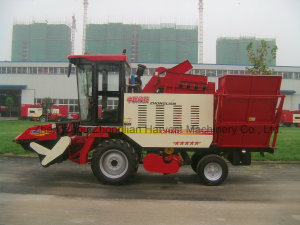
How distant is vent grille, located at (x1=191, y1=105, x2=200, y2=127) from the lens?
6.93 meters

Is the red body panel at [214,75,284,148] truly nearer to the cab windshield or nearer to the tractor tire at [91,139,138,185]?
the tractor tire at [91,139,138,185]

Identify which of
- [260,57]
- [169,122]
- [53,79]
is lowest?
[169,122]

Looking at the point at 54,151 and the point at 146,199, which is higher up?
the point at 54,151

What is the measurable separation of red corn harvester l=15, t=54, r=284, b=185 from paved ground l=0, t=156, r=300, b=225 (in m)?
0.54

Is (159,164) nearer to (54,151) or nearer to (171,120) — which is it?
(171,120)

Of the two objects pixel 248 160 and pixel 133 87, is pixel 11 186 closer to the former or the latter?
pixel 133 87

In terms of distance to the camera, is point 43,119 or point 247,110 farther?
point 43,119

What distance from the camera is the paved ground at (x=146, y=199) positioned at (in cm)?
465

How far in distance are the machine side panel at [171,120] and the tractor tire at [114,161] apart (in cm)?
38

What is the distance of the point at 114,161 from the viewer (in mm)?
6906

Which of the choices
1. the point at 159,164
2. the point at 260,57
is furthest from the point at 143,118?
the point at 260,57

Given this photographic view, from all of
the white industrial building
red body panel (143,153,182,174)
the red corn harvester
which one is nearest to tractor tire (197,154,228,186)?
the red corn harvester

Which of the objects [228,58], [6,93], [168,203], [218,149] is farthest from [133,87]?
[6,93]

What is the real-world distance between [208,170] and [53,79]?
41.6 metres
